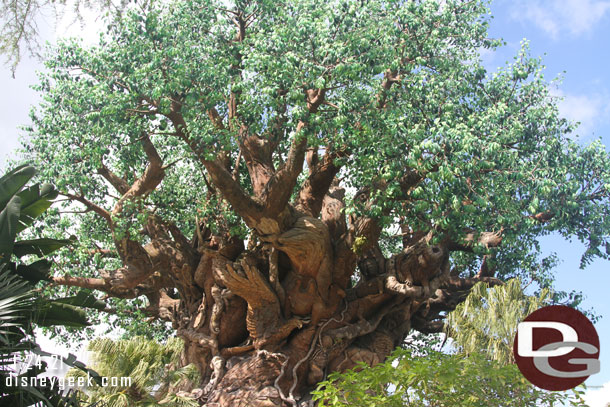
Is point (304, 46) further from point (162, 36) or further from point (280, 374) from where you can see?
point (280, 374)

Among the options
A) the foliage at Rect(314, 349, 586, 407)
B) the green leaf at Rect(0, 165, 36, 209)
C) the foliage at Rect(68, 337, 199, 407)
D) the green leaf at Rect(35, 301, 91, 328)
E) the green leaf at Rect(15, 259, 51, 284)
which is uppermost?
the green leaf at Rect(0, 165, 36, 209)

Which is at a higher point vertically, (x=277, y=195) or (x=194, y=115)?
(x=194, y=115)

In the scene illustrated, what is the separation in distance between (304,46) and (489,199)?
4126mm

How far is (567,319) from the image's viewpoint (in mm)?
7703

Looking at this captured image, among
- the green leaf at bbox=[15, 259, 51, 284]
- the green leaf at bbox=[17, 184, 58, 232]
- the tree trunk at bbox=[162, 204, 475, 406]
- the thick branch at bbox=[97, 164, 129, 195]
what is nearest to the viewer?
the green leaf at bbox=[15, 259, 51, 284]

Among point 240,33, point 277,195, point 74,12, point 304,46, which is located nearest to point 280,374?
point 277,195

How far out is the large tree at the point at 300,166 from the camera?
391 inches

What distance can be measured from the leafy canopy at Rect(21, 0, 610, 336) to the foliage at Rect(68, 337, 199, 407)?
113 inches

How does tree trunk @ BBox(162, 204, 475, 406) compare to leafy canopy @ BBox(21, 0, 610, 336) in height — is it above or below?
below

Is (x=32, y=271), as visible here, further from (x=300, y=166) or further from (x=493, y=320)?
(x=493, y=320)

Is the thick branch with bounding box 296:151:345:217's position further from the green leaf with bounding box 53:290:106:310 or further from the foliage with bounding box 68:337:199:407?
the green leaf with bounding box 53:290:106:310

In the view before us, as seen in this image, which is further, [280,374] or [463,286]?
[463,286]

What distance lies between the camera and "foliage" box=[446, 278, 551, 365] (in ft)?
35.5

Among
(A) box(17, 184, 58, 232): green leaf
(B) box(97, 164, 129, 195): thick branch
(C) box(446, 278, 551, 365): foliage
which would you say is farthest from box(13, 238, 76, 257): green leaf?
(C) box(446, 278, 551, 365): foliage
